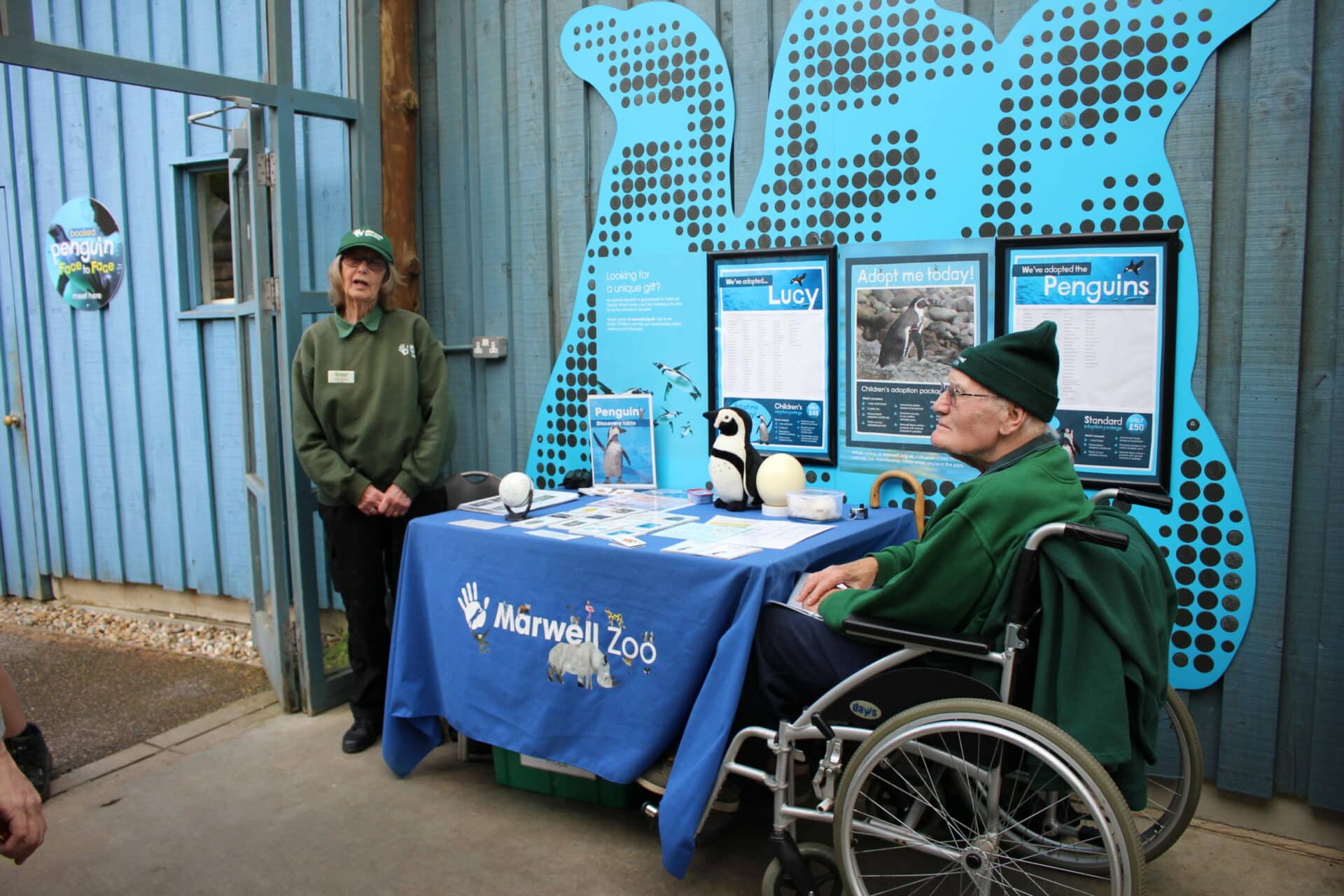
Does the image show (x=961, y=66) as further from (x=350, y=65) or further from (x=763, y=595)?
(x=350, y=65)

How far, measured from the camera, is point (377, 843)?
320 cm

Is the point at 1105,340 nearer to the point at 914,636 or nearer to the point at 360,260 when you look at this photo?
the point at 914,636

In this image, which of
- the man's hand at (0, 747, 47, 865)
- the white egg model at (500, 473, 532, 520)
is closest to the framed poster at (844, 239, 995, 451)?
the white egg model at (500, 473, 532, 520)

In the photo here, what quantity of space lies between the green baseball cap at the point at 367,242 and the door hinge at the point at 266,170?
1.59ft

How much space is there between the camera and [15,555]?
6473 millimetres

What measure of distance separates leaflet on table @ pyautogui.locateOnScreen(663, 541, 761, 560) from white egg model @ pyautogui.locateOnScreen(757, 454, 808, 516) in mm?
501

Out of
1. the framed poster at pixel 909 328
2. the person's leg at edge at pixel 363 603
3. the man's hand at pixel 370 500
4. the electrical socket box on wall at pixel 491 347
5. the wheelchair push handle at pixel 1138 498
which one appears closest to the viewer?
the wheelchair push handle at pixel 1138 498

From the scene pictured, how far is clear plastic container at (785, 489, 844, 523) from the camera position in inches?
130

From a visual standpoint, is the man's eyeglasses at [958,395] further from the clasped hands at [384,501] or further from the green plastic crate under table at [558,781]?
the clasped hands at [384,501]

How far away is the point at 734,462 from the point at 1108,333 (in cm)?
130

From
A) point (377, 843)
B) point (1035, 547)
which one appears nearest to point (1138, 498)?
point (1035, 547)

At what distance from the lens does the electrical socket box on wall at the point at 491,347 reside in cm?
455

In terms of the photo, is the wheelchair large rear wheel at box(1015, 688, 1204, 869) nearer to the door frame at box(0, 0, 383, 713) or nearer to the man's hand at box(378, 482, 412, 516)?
the man's hand at box(378, 482, 412, 516)

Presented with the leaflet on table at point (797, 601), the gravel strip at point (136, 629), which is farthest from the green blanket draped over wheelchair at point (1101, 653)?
the gravel strip at point (136, 629)
